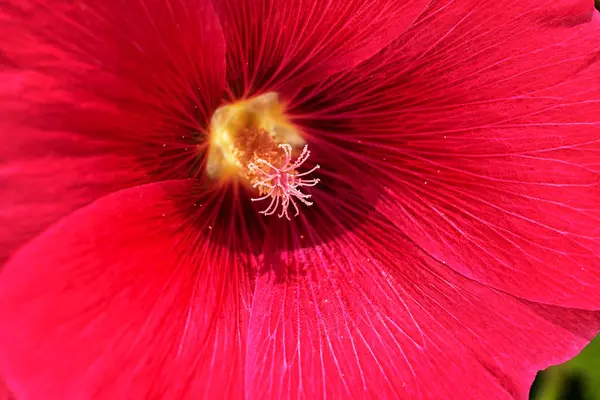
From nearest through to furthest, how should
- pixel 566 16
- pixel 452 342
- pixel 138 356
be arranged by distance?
pixel 138 356 < pixel 566 16 < pixel 452 342

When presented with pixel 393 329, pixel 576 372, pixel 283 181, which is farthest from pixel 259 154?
pixel 576 372

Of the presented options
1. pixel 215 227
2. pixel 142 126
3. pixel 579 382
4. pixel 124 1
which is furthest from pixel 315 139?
pixel 579 382

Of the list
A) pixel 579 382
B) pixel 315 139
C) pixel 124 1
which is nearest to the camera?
pixel 124 1

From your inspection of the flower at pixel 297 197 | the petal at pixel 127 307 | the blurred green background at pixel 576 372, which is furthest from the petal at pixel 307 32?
the blurred green background at pixel 576 372

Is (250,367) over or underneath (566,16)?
underneath

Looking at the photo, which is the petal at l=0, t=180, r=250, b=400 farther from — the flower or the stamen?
the stamen

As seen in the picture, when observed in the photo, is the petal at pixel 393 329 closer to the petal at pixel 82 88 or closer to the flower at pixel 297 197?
the flower at pixel 297 197

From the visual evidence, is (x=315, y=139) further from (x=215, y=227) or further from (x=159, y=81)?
(x=159, y=81)
